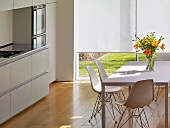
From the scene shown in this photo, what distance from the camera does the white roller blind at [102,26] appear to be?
11539 millimetres

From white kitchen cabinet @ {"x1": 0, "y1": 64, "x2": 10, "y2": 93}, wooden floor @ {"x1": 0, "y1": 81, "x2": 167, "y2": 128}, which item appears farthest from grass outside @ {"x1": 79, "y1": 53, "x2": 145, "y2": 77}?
white kitchen cabinet @ {"x1": 0, "y1": 64, "x2": 10, "y2": 93}

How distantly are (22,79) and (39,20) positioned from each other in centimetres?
202

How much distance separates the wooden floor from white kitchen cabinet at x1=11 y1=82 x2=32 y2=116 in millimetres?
99

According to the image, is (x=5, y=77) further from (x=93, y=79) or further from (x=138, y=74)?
(x=138, y=74)

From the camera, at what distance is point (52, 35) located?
11.3m

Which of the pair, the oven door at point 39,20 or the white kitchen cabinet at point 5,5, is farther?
the oven door at point 39,20

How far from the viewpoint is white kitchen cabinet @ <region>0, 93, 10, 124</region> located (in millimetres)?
7570

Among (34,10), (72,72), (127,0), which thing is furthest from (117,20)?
(34,10)

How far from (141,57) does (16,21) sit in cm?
343

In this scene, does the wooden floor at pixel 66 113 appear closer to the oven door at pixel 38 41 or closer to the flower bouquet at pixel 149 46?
the flower bouquet at pixel 149 46

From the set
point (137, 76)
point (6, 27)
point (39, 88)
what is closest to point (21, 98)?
point (39, 88)

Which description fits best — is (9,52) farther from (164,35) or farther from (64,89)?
(164,35)

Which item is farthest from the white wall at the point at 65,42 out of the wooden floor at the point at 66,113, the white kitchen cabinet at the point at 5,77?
the white kitchen cabinet at the point at 5,77

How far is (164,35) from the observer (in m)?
11.5
